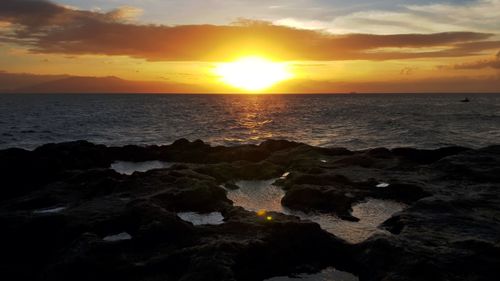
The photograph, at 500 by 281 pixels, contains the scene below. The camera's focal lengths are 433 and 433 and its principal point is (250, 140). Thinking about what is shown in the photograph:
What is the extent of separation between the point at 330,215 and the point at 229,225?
5.74m

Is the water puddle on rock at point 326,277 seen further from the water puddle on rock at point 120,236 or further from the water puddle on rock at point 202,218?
the water puddle on rock at point 120,236

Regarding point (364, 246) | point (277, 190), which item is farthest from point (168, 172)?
point (364, 246)

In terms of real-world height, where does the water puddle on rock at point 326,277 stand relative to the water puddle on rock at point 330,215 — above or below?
below

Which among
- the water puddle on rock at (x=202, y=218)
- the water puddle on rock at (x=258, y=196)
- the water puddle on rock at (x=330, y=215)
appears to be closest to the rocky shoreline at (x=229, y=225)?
the water puddle on rock at (x=202, y=218)

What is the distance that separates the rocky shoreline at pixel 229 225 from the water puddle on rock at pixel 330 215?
2.23ft

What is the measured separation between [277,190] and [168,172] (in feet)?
21.8

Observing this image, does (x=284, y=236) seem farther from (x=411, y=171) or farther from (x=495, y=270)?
(x=411, y=171)

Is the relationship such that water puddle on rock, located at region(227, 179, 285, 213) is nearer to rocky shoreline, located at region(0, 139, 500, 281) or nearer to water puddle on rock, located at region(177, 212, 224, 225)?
rocky shoreline, located at region(0, 139, 500, 281)

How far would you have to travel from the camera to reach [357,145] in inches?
2128

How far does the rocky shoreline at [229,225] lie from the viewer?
45.6 ft

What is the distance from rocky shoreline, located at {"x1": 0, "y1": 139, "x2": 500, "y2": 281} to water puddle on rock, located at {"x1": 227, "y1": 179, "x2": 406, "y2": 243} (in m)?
0.68

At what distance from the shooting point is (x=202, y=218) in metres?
20.0

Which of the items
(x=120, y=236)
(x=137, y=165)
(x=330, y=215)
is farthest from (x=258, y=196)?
(x=137, y=165)

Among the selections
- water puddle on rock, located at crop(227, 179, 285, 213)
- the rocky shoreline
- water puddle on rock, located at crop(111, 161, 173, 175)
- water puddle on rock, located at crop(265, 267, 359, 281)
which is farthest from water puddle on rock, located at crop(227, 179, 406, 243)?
water puddle on rock, located at crop(111, 161, 173, 175)
